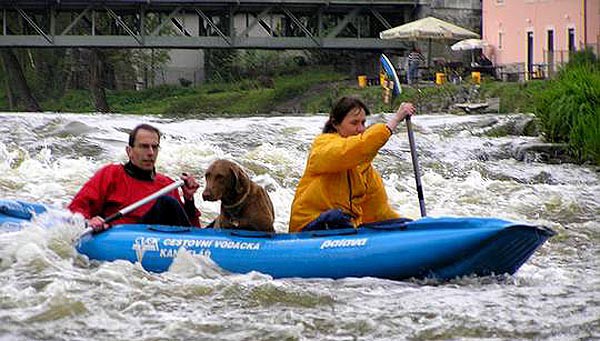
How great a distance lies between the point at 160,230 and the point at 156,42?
34671mm

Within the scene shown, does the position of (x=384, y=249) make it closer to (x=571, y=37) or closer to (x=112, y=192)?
(x=112, y=192)

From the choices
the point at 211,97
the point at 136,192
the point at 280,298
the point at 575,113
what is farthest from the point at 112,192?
the point at 211,97

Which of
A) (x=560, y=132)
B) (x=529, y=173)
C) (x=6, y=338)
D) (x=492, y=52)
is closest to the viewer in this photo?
(x=6, y=338)

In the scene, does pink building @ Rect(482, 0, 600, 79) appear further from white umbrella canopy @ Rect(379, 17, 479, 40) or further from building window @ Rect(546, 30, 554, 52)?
white umbrella canopy @ Rect(379, 17, 479, 40)

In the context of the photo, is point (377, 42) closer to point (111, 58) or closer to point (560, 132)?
point (111, 58)

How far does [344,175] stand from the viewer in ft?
26.5

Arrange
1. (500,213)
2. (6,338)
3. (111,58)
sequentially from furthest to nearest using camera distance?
(111,58) < (500,213) < (6,338)

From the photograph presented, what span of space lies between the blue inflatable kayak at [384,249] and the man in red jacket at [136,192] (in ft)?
1.46

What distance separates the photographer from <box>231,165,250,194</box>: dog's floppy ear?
26.6 ft

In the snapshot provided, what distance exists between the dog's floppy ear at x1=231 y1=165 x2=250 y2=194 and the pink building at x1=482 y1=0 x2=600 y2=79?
25.4 meters

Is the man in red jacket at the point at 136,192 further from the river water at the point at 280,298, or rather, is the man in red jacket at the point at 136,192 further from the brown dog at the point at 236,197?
the brown dog at the point at 236,197

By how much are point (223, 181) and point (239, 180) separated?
0.36 ft

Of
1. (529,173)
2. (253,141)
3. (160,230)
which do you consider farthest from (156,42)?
(160,230)

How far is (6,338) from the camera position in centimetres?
665
